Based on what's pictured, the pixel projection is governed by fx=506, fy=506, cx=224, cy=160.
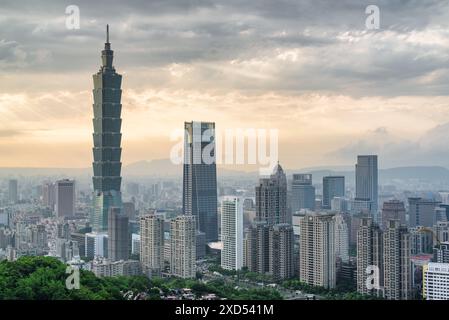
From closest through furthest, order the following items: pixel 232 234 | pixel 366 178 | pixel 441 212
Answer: pixel 366 178 → pixel 441 212 → pixel 232 234

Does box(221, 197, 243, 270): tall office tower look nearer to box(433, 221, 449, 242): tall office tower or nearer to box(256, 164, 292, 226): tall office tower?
box(256, 164, 292, 226): tall office tower

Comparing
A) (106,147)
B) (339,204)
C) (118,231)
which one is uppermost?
(106,147)

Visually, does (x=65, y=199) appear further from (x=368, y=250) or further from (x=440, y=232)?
(x=440, y=232)

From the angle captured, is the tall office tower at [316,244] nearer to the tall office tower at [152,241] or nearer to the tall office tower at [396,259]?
the tall office tower at [396,259]

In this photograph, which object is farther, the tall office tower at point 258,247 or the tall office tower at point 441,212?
the tall office tower at point 258,247

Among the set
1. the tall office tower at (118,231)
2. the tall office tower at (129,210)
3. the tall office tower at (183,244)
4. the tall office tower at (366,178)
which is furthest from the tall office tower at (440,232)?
the tall office tower at (118,231)


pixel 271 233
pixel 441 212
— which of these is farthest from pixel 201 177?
pixel 441 212
